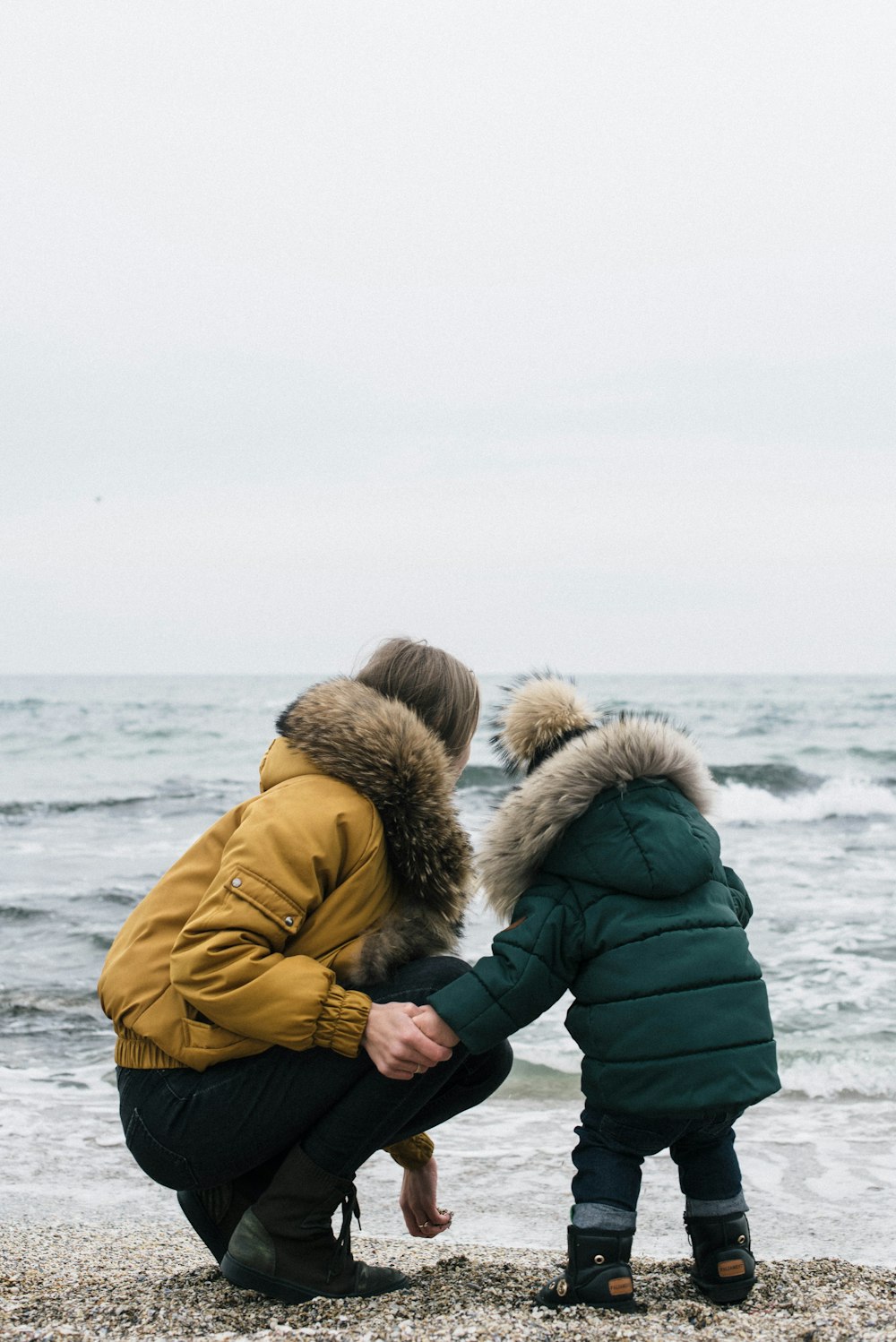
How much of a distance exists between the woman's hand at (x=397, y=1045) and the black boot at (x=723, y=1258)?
769 millimetres

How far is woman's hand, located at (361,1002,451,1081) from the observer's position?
2.25 m

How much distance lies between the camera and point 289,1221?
2410 millimetres

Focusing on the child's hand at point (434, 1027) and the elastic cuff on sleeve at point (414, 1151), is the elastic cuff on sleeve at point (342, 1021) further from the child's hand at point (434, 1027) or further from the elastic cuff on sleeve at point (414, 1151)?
the elastic cuff on sleeve at point (414, 1151)

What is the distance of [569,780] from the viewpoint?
2.47 m

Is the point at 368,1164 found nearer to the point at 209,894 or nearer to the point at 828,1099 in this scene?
the point at 828,1099

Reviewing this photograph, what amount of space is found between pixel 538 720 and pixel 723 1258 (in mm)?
1210

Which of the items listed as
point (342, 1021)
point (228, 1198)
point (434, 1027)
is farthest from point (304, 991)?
point (228, 1198)

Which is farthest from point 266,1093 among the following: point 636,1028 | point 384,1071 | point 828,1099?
point 828,1099

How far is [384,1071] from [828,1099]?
3.43m

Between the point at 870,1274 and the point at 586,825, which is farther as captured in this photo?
the point at 870,1274

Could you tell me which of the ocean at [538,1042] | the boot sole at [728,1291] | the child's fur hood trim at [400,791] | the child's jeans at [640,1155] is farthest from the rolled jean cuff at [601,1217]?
the ocean at [538,1042]

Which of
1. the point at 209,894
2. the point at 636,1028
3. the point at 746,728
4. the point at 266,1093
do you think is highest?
the point at 209,894

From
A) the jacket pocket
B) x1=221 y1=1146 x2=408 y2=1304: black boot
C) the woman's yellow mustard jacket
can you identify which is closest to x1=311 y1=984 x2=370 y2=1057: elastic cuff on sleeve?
the woman's yellow mustard jacket

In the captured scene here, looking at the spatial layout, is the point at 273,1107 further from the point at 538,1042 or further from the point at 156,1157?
the point at 538,1042
